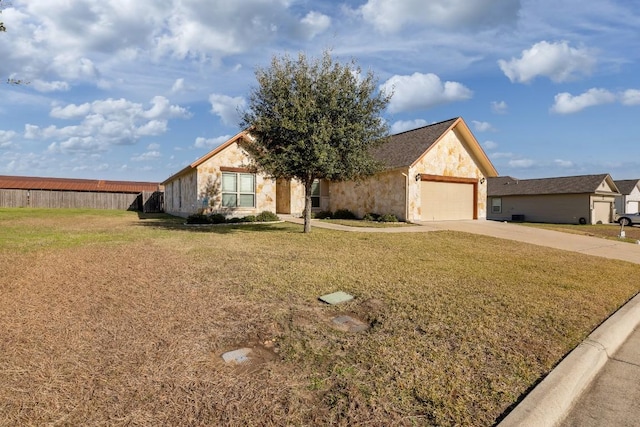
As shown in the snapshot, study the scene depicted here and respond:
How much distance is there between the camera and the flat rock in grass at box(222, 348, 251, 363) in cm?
366

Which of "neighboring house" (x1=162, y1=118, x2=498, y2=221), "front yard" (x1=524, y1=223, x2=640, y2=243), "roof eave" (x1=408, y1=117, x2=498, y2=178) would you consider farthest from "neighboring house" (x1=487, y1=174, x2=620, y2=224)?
"neighboring house" (x1=162, y1=118, x2=498, y2=221)

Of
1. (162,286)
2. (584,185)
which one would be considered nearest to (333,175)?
(162,286)

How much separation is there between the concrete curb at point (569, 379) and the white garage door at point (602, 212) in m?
33.7

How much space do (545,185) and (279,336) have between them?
1549 inches

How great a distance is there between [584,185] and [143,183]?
171 feet

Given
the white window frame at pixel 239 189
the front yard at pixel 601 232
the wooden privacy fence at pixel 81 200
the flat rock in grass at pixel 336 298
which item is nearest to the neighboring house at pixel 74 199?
the wooden privacy fence at pixel 81 200

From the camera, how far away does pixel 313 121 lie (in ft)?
40.5

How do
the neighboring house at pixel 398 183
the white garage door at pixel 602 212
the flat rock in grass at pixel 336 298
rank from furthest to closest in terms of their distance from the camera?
the white garage door at pixel 602 212 < the neighboring house at pixel 398 183 < the flat rock in grass at pixel 336 298

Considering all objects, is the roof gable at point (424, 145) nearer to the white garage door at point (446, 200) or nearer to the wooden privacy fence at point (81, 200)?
the white garage door at point (446, 200)

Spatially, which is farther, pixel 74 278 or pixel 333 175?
pixel 333 175

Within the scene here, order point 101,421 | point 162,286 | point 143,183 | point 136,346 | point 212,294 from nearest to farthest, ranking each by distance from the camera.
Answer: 1. point 101,421
2. point 136,346
3. point 212,294
4. point 162,286
5. point 143,183

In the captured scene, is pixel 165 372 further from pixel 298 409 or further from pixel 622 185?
pixel 622 185

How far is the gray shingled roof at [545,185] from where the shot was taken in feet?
105

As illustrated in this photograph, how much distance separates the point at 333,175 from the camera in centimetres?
1300
